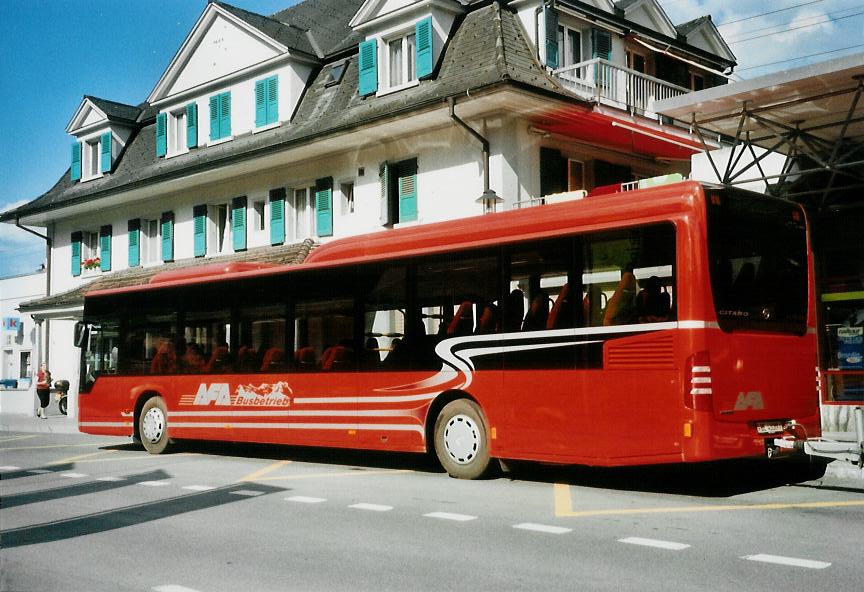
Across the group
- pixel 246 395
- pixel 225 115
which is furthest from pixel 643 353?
pixel 225 115

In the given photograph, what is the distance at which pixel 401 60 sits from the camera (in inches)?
919

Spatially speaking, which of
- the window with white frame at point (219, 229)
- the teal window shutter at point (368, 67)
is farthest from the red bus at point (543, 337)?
the window with white frame at point (219, 229)

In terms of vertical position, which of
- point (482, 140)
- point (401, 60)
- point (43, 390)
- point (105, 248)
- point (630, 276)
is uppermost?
point (401, 60)

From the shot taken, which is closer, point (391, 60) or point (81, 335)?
point (81, 335)

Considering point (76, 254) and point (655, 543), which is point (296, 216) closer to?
point (76, 254)

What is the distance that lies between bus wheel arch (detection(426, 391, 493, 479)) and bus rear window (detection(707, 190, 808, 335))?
3.40 meters

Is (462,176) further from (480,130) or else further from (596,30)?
(596,30)

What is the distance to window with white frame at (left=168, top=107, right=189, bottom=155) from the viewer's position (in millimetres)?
30509

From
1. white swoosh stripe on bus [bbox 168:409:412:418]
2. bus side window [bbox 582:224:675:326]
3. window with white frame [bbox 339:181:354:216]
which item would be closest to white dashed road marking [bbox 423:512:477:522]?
bus side window [bbox 582:224:675:326]

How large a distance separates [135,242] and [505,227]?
22.9 m

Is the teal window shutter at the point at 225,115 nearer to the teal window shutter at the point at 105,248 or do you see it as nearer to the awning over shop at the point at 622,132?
the teal window shutter at the point at 105,248

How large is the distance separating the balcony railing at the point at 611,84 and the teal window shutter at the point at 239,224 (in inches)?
427

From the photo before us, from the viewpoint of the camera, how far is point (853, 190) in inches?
645

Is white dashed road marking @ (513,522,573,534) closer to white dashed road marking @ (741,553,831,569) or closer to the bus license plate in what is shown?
white dashed road marking @ (741,553,831,569)
